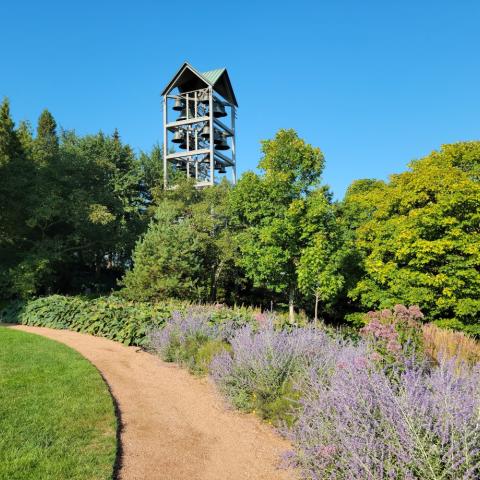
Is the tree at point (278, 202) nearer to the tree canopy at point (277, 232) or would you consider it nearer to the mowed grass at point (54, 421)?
the tree canopy at point (277, 232)

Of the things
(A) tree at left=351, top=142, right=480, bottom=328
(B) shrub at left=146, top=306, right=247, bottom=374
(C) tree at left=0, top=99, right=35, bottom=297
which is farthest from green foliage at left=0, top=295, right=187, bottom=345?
(A) tree at left=351, top=142, right=480, bottom=328

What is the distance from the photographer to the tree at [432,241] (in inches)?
615

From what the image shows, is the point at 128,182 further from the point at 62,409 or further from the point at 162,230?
the point at 62,409

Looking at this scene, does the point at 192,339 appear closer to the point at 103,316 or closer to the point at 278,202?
the point at 103,316

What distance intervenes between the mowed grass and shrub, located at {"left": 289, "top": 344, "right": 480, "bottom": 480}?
1946mm

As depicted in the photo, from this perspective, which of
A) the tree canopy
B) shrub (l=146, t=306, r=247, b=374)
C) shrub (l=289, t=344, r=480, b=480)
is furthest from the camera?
the tree canopy

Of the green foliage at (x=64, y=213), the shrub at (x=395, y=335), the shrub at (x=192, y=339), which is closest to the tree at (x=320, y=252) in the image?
the shrub at (x=192, y=339)

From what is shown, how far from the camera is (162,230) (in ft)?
56.6

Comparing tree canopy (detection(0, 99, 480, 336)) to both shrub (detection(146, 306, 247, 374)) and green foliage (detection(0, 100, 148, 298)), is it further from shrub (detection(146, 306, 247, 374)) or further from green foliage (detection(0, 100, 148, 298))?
shrub (detection(146, 306, 247, 374))

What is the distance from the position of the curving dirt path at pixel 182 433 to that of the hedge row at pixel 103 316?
209 centimetres

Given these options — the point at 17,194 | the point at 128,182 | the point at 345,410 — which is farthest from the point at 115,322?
the point at 128,182

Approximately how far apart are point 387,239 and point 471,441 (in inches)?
648

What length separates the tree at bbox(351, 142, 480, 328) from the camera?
15.6 m

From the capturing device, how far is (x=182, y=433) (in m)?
4.82
